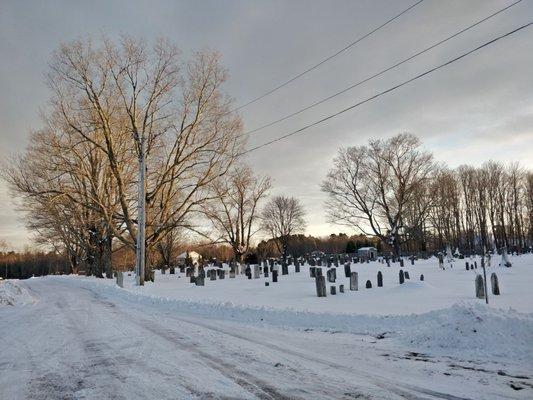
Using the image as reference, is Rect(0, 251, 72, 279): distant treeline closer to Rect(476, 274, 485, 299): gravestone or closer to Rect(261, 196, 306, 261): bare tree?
Rect(261, 196, 306, 261): bare tree

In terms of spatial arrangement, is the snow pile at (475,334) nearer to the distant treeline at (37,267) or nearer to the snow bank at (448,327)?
the snow bank at (448,327)

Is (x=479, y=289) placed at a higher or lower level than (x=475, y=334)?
higher

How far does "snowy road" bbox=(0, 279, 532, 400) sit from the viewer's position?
420 centimetres

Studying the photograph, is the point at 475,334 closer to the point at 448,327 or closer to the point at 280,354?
the point at 448,327

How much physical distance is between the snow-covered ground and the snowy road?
0.05 ft

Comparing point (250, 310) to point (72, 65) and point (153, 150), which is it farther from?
point (72, 65)

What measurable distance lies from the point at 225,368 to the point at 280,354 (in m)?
1.09

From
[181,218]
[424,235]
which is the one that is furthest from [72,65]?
[424,235]

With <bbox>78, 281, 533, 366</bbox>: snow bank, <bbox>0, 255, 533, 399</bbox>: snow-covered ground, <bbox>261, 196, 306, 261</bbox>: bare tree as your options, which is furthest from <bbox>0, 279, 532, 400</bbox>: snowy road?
<bbox>261, 196, 306, 261</bbox>: bare tree

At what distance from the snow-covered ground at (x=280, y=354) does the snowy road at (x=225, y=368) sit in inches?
0.6

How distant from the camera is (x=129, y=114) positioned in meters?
23.5

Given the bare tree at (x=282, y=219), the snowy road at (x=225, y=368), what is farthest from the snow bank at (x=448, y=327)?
the bare tree at (x=282, y=219)

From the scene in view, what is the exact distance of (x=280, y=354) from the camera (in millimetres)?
5945

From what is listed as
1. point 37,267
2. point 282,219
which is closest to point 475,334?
point 282,219
